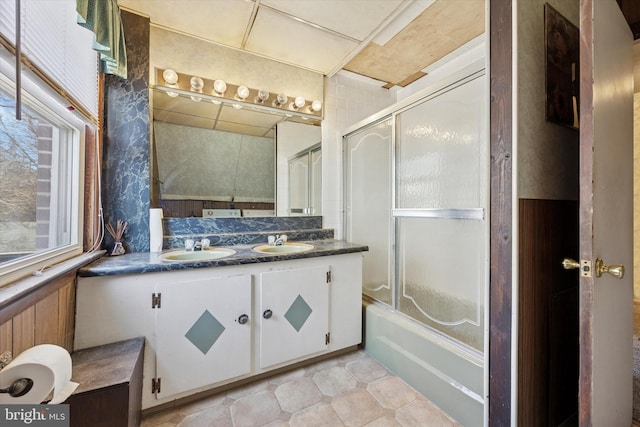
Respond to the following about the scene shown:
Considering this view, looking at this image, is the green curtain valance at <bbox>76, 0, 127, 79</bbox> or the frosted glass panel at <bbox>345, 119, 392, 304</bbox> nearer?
the green curtain valance at <bbox>76, 0, 127, 79</bbox>

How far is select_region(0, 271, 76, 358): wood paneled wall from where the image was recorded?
0.80 m

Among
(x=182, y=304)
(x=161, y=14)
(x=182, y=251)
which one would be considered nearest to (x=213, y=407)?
(x=182, y=304)

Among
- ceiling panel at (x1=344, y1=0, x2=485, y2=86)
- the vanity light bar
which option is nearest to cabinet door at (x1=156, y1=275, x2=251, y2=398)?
the vanity light bar

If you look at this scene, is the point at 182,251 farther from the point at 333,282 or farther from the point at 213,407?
the point at 333,282

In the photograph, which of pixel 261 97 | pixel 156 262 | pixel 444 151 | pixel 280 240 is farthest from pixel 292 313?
pixel 261 97

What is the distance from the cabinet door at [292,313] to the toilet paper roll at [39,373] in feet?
3.03

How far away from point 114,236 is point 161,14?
1526mm

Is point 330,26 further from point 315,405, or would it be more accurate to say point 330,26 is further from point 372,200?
point 315,405

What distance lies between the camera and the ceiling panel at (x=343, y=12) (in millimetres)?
1632

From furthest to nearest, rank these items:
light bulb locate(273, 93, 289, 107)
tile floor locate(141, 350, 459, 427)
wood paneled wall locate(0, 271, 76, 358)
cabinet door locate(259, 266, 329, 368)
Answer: light bulb locate(273, 93, 289, 107), cabinet door locate(259, 266, 329, 368), tile floor locate(141, 350, 459, 427), wood paneled wall locate(0, 271, 76, 358)

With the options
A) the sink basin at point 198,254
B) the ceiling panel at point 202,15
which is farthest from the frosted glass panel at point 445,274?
the ceiling panel at point 202,15

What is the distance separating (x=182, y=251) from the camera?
1.78 metres

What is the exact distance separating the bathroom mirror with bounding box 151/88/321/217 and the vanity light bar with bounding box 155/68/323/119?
3 centimetres

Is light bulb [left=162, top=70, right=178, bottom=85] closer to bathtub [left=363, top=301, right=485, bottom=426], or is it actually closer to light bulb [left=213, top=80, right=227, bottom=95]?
light bulb [left=213, top=80, right=227, bottom=95]
